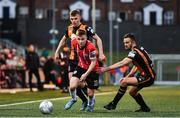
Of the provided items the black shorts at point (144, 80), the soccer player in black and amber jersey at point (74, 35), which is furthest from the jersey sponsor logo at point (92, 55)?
the black shorts at point (144, 80)

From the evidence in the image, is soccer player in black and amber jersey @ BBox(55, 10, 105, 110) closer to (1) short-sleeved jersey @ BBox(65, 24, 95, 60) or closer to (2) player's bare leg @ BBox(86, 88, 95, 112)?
(1) short-sleeved jersey @ BBox(65, 24, 95, 60)

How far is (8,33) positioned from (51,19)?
5463 millimetres

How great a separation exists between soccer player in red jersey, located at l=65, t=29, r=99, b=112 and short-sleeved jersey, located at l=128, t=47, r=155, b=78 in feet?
2.78

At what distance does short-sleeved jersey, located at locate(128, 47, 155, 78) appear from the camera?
16.8 m

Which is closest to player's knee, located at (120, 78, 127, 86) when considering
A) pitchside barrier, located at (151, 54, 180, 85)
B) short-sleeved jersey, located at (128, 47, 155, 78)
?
short-sleeved jersey, located at (128, 47, 155, 78)

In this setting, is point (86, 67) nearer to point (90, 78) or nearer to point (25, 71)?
point (90, 78)

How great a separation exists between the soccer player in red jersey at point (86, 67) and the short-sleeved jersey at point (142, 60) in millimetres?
846

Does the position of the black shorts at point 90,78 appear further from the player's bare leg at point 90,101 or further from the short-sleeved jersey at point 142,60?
the short-sleeved jersey at point 142,60

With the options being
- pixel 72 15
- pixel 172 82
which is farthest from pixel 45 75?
pixel 72 15

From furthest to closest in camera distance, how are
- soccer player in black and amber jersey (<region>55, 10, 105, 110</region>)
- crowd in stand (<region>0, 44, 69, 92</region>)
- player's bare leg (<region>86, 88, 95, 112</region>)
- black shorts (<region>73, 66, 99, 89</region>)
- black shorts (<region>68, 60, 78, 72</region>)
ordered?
crowd in stand (<region>0, 44, 69, 92</region>), black shorts (<region>68, 60, 78, 72</region>), soccer player in black and amber jersey (<region>55, 10, 105, 110</region>), player's bare leg (<region>86, 88, 95, 112</region>), black shorts (<region>73, 66, 99, 89</region>)

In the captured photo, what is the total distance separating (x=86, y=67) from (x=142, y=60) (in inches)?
47.6

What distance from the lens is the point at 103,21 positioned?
9075cm

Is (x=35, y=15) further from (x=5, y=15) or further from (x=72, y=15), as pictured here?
(x=72, y=15)

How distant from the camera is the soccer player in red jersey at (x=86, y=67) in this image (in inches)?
643
